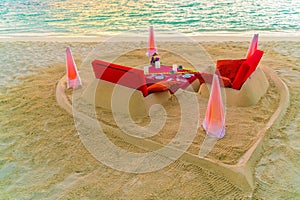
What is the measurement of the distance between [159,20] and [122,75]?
12457 mm

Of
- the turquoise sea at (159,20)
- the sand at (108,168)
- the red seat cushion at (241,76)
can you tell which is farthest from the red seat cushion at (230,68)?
the turquoise sea at (159,20)

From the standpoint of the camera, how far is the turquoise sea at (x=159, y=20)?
1312cm

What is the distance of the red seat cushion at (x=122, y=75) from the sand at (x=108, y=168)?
58 centimetres

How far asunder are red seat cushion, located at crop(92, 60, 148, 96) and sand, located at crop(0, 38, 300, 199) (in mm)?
578

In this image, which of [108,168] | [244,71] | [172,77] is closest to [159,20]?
[172,77]

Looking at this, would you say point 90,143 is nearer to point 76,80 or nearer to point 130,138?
point 130,138

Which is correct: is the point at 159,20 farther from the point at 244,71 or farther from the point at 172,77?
the point at 244,71

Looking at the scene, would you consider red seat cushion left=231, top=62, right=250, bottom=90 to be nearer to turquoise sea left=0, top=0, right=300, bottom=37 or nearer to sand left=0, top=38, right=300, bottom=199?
sand left=0, top=38, right=300, bottom=199

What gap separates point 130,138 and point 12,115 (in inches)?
82.6

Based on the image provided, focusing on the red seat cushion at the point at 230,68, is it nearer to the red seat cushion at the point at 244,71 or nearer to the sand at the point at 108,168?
the red seat cushion at the point at 244,71

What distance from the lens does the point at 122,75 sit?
13.4 feet

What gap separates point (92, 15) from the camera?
58.6 feet

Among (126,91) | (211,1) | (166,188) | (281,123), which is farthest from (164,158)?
(211,1)

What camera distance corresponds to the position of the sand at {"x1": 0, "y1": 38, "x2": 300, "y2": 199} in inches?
113
